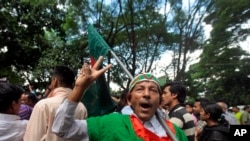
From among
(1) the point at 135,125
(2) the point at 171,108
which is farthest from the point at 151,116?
(2) the point at 171,108

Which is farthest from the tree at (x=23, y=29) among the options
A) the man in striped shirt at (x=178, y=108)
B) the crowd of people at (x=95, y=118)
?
the man in striped shirt at (x=178, y=108)

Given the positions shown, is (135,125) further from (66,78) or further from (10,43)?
(10,43)

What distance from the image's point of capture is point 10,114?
10.5 ft

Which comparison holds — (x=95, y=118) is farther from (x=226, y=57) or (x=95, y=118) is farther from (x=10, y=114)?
(x=226, y=57)

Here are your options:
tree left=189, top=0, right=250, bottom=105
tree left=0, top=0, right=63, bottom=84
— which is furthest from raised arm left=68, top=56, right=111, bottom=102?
tree left=189, top=0, right=250, bottom=105

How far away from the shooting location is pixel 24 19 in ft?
52.5

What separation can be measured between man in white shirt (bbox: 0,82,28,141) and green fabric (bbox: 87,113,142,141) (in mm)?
936

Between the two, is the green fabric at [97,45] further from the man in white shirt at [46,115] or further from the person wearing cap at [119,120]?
the person wearing cap at [119,120]

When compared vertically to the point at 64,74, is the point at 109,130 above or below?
below

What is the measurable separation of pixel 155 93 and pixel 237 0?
18.8 m

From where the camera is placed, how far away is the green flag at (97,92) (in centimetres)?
330

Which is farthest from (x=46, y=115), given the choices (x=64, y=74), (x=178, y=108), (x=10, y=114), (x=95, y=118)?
(x=178, y=108)

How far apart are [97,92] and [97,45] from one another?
0.40m

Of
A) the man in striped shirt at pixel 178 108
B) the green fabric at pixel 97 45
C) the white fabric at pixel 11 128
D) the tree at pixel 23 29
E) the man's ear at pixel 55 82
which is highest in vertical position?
the tree at pixel 23 29
